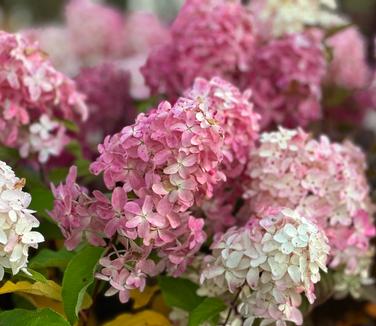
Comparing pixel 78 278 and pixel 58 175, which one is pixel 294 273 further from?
pixel 58 175

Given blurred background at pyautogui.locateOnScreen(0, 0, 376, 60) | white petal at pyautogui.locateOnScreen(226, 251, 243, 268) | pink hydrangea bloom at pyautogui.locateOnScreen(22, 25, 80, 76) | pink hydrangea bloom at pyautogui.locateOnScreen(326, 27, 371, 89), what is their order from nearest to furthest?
white petal at pyautogui.locateOnScreen(226, 251, 243, 268) < pink hydrangea bloom at pyautogui.locateOnScreen(326, 27, 371, 89) < pink hydrangea bloom at pyautogui.locateOnScreen(22, 25, 80, 76) < blurred background at pyautogui.locateOnScreen(0, 0, 376, 60)

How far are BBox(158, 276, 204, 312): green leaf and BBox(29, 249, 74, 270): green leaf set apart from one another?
0.10 metres

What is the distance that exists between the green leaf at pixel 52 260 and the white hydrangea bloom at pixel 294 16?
50 centimetres

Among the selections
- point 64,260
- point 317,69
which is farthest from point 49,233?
point 317,69

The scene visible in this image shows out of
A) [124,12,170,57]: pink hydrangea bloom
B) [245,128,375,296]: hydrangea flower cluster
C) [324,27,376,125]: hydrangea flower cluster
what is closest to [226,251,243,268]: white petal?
[245,128,375,296]: hydrangea flower cluster

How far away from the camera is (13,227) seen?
648 mm

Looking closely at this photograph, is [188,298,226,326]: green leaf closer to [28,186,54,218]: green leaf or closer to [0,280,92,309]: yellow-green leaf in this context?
[0,280,92,309]: yellow-green leaf

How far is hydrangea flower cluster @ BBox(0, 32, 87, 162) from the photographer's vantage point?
871mm

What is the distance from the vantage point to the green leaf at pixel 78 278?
0.72m

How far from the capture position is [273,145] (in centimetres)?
88

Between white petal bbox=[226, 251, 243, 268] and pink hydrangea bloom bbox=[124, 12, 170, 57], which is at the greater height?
white petal bbox=[226, 251, 243, 268]

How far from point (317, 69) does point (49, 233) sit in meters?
0.44

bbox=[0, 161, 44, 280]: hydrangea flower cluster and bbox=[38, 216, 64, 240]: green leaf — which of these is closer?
bbox=[0, 161, 44, 280]: hydrangea flower cluster

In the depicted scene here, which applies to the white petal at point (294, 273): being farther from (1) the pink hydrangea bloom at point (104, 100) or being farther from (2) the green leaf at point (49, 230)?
(1) the pink hydrangea bloom at point (104, 100)
